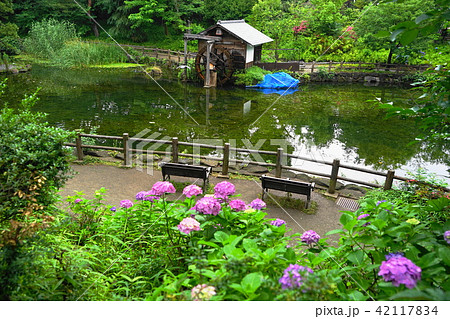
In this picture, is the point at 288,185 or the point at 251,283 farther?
the point at 288,185

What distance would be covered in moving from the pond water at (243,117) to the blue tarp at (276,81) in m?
0.97

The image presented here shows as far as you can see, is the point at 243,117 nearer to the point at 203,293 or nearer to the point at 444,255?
the point at 444,255

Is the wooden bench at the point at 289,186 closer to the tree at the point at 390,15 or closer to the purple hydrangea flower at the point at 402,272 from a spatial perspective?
the purple hydrangea flower at the point at 402,272

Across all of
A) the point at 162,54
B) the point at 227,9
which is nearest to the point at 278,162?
the point at 162,54

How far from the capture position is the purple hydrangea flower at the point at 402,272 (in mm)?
1565

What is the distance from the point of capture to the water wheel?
21062 mm

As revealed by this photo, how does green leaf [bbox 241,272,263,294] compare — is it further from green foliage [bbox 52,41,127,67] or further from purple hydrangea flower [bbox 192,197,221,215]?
green foliage [bbox 52,41,127,67]

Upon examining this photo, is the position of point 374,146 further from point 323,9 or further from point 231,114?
point 323,9

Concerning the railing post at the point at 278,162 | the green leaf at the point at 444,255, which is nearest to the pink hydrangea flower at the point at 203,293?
the green leaf at the point at 444,255

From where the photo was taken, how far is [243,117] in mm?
14938

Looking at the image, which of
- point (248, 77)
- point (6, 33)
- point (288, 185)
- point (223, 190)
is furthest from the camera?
point (248, 77)

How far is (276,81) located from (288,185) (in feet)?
52.2

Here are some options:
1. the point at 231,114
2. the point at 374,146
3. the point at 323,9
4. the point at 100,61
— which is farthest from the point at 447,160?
the point at 100,61

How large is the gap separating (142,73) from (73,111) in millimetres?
10458
